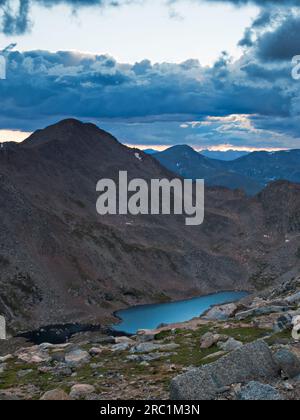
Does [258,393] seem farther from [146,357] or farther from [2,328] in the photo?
[2,328]

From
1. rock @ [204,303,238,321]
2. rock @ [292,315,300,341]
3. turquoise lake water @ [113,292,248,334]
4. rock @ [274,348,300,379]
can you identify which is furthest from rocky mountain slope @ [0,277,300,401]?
turquoise lake water @ [113,292,248,334]

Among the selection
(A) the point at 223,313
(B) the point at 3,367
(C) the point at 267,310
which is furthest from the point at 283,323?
(A) the point at 223,313

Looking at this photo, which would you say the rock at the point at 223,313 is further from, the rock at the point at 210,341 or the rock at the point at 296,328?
the rock at the point at 296,328

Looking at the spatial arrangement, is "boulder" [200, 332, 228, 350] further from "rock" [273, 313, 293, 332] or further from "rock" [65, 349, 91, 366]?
"rock" [65, 349, 91, 366]
